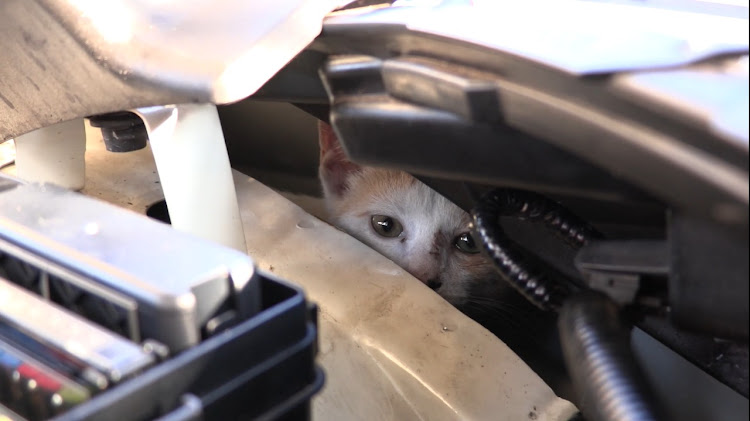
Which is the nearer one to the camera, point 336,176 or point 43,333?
point 43,333

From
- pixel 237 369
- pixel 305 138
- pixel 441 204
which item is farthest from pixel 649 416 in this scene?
pixel 305 138

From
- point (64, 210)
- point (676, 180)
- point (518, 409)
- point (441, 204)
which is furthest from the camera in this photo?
point (441, 204)

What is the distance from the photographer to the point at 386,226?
120 cm

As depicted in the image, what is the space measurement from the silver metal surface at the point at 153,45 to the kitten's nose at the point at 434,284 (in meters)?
0.62

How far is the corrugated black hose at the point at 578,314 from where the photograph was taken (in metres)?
0.35

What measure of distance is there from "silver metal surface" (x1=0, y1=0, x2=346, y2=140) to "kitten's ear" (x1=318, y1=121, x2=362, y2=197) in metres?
0.52

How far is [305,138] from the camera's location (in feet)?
3.94

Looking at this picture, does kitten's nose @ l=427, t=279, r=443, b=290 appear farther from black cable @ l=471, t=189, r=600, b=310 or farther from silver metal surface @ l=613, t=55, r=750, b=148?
silver metal surface @ l=613, t=55, r=750, b=148

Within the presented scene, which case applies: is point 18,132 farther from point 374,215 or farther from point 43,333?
point 374,215

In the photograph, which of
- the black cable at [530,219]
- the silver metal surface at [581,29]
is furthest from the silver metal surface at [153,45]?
the black cable at [530,219]

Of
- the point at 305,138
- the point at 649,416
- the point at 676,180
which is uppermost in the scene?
the point at 676,180

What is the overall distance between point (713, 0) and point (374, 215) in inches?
30.6

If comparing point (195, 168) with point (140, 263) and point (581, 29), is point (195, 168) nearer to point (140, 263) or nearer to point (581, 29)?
point (140, 263)

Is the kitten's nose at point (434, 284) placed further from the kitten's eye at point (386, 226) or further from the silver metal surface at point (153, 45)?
the silver metal surface at point (153, 45)
